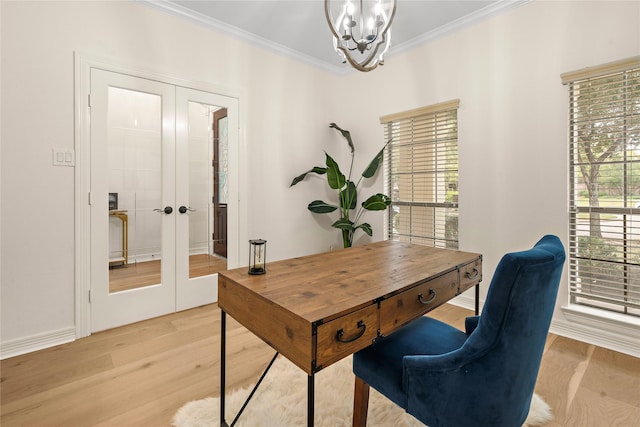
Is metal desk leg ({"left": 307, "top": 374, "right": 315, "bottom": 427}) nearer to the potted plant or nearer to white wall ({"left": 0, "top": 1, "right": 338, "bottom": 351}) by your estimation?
white wall ({"left": 0, "top": 1, "right": 338, "bottom": 351})

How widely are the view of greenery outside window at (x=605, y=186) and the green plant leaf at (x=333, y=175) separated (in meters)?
2.16

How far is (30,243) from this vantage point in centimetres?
217

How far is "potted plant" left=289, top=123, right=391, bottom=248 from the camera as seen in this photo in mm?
3523

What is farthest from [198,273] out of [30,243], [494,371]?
[494,371]

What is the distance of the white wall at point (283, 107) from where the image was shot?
2141 mm

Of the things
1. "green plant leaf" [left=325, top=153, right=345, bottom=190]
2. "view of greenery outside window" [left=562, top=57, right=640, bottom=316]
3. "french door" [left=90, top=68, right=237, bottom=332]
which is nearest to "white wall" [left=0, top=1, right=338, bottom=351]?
"french door" [left=90, top=68, right=237, bottom=332]

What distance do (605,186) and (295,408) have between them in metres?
2.68

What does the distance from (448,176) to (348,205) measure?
3.98ft

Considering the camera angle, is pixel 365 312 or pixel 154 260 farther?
pixel 154 260

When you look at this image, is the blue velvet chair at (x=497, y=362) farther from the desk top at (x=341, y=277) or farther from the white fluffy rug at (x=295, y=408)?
the white fluffy rug at (x=295, y=408)

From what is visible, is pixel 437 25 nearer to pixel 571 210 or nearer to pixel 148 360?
pixel 571 210

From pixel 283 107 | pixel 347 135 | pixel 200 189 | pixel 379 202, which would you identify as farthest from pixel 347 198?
pixel 200 189

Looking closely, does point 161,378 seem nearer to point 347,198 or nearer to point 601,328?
point 347,198

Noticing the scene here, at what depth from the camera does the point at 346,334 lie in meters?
0.99
